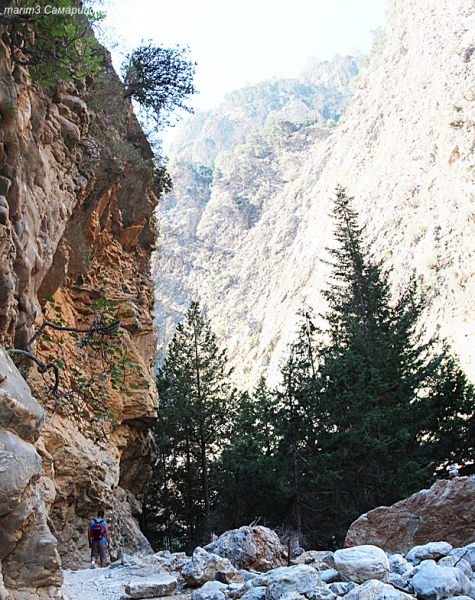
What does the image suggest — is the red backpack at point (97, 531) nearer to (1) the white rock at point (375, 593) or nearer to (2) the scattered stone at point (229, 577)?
(2) the scattered stone at point (229, 577)

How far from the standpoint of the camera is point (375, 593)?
4254mm

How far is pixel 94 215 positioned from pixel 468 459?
41.2 ft

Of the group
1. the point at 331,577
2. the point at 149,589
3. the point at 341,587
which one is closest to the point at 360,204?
the point at 331,577

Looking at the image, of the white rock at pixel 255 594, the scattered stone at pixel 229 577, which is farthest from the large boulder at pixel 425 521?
the white rock at pixel 255 594

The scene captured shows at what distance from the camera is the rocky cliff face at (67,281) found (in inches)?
155

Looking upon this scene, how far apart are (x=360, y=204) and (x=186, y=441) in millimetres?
28409

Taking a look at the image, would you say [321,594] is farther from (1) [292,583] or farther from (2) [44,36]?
(2) [44,36]

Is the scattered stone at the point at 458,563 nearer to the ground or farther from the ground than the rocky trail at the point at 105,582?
farther from the ground

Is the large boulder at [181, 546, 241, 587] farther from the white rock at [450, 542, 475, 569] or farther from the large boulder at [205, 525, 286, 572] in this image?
the white rock at [450, 542, 475, 569]

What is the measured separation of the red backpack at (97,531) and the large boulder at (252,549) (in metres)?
3.34

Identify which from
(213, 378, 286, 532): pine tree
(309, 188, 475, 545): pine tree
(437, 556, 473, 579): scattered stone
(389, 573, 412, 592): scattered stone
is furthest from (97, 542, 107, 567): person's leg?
(437, 556, 473, 579): scattered stone

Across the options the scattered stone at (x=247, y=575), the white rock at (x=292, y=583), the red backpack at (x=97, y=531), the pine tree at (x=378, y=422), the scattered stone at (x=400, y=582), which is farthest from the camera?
the pine tree at (x=378, y=422)

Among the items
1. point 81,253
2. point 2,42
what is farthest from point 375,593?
point 81,253

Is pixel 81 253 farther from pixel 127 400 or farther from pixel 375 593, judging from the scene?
pixel 375 593
